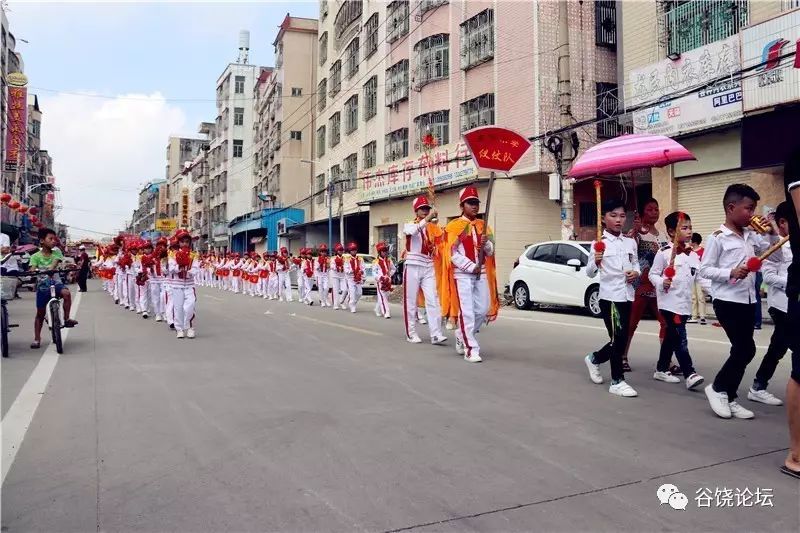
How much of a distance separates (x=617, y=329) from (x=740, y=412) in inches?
45.5

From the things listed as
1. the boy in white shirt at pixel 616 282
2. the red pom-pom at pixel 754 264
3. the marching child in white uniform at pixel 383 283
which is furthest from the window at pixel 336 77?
the red pom-pom at pixel 754 264

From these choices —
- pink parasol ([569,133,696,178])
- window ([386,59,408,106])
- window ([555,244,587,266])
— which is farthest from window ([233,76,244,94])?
pink parasol ([569,133,696,178])

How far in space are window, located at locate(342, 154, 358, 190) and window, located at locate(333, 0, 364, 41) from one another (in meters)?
7.38

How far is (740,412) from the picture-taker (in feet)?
15.8

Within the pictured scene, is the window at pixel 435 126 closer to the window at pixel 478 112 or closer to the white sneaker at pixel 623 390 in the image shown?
the window at pixel 478 112

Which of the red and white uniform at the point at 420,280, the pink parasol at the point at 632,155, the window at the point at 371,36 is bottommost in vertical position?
the red and white uniform at the point at 420,280

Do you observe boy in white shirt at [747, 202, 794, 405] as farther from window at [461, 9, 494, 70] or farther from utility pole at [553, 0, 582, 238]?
window at [461, 9, 494, 70]

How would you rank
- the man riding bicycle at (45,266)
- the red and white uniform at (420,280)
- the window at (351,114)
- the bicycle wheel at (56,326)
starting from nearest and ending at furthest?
the bicycle wheel at (56,326) < the man riding bicycle at (45,266) < the red and white uniform at (420,280) < the window at (351,114)

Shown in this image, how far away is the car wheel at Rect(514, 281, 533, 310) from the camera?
1542cm

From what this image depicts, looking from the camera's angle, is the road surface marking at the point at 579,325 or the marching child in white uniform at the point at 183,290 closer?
the road surface marking at the point at 579,325

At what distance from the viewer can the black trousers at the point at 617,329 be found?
5.54 meters

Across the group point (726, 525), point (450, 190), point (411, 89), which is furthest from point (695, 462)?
point (411, 89)

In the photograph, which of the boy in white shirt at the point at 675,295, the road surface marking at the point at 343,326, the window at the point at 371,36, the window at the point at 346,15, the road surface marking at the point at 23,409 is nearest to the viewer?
the road surface marking at the point at 23,409

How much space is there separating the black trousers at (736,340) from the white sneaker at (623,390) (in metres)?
0.75
